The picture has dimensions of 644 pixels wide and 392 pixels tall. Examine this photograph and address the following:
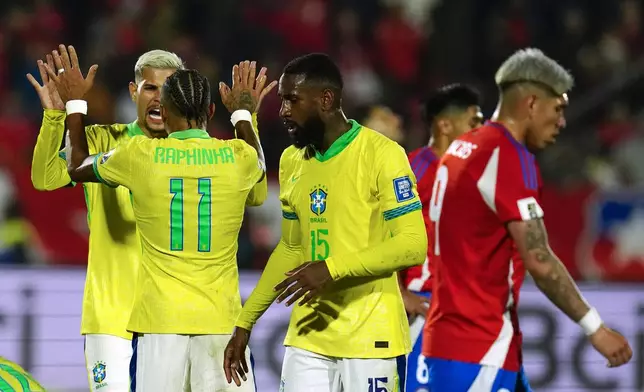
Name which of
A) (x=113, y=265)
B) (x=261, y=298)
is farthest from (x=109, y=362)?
(x=261, y=298)

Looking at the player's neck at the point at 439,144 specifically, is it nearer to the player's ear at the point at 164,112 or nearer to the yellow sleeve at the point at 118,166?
the player's ear at the point at 164,112

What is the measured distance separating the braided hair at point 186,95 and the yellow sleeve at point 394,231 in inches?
32.0

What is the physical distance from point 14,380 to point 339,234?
1.61 m

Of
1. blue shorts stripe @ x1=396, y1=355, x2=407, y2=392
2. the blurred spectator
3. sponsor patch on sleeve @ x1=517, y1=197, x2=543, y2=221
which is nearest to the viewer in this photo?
sponsor patch on sleeve @ x1=517, y1=197, x2=543, y2=221

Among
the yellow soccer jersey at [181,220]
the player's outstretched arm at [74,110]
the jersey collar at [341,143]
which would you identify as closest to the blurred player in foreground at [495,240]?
the jersey collar at [341,143]

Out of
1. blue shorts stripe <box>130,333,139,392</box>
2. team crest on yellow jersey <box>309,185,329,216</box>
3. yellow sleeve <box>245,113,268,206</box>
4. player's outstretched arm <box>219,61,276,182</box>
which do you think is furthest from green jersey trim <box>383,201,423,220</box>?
blue shorts stripe <box>130,333,139,392</box>

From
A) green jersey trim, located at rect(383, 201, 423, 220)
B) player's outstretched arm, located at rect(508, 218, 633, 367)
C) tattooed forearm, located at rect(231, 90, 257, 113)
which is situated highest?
tattooed forearm, located at rect(231, 90, 257, 113)

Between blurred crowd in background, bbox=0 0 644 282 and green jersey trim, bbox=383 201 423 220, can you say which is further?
blurred crowd in background, bbox=0 0 644 282

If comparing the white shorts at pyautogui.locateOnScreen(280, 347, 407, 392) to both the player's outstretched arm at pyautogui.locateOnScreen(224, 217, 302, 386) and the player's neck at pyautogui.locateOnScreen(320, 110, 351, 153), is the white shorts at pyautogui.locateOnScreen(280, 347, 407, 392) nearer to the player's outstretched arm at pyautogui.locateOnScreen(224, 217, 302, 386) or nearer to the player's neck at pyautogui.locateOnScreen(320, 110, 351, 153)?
the player's outstretched arm at pyautogui.locateOnScreen(224, 217, 302, 386)

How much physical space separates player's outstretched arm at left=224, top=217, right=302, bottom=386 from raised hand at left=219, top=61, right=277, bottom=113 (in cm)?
62

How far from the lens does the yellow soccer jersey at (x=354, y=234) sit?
201 inches

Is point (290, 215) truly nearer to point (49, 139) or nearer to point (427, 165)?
point (49, 139)

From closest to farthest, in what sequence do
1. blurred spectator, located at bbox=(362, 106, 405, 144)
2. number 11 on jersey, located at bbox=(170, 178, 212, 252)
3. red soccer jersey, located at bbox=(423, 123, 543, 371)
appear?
red soccer jersey, located at bbox=(423, 123, 543, 371)
number 11 on jersey, located at bbox=(170, 178, 212, 252)
blurred spectator, located at bbox=(362, 106, 405, 144)

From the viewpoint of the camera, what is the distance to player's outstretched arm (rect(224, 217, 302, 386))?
5129mm
